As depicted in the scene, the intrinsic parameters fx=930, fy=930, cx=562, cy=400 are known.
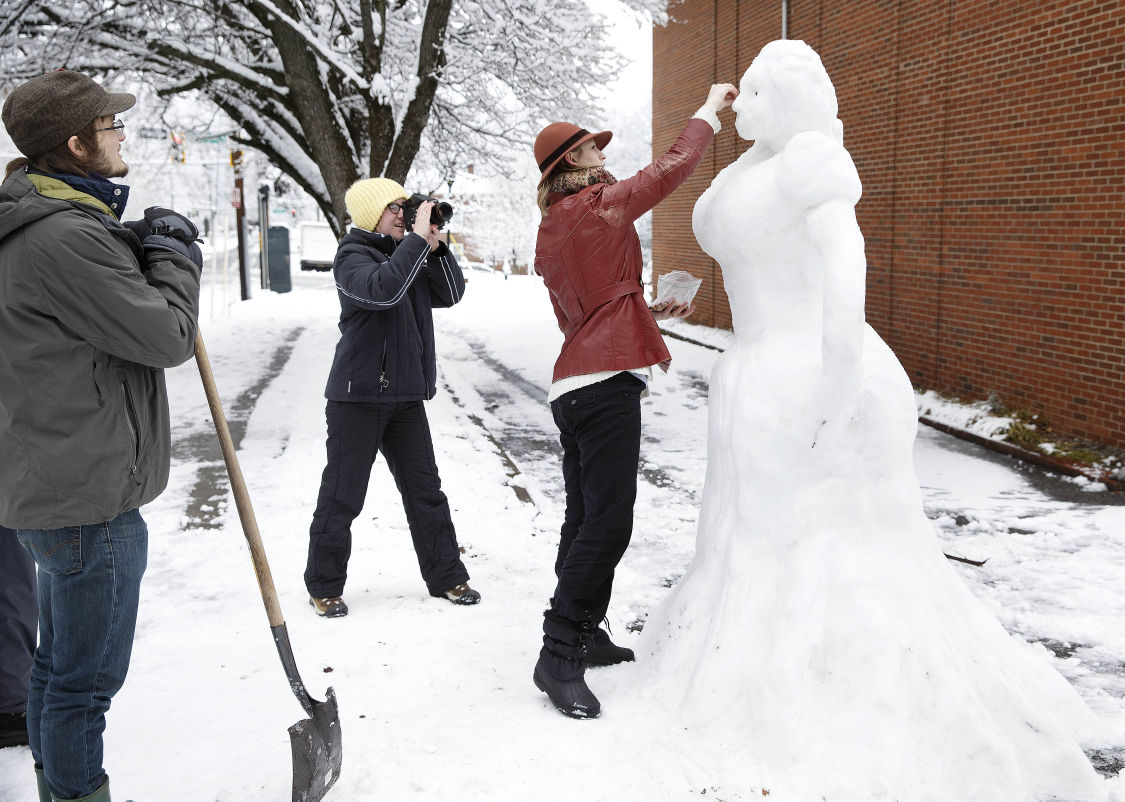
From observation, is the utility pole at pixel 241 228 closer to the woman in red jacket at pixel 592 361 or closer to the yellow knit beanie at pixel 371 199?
the yellow knit beanie at pixel 371 199

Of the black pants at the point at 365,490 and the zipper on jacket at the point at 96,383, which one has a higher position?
the zipper on jacket at the point at 96,383

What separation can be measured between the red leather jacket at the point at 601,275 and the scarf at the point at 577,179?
34 millimetres

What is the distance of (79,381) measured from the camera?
7.77 feet

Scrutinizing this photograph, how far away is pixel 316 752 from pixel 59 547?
97 cm

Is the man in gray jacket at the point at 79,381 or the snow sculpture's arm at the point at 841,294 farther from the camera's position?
the snow sculpture's arm at the point at 841,294

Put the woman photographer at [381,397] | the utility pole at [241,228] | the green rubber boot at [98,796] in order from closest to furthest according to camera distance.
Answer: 1. the green rubber boot at [98,796]
2. the woman photographer at [381,397]
3. the utility pole at [241,228]

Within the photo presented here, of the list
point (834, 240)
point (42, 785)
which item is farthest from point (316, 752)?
point (834, 240)

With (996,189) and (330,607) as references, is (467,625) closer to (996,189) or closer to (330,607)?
(330,607)

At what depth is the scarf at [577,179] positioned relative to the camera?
3369 mm

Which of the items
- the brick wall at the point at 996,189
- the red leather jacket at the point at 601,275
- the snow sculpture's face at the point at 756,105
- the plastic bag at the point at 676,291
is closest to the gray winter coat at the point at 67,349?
the red leather jacket at the point at 601,275

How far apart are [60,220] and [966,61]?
925cm

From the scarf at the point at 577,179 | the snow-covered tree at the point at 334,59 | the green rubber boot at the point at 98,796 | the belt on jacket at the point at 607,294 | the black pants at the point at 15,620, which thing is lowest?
the green rubber boot at the point at 98,796

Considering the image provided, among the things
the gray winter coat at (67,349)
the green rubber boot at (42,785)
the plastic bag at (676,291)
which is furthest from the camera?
the plastic bag at (676,291)

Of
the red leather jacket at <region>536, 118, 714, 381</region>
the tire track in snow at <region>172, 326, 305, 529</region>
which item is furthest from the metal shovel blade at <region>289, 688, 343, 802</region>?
the tire track in snow at <region>172, 326, 305, 529</region>
